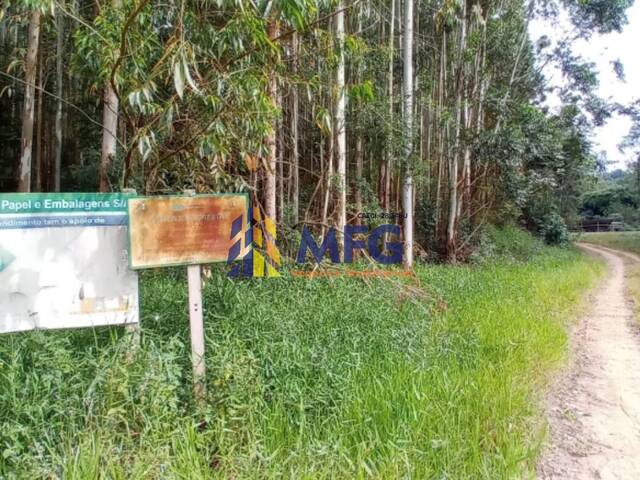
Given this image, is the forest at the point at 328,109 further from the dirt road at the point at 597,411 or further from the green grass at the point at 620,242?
the green grass at the point at 620,242

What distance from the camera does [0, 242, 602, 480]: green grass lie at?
1.85 meters

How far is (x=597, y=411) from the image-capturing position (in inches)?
119

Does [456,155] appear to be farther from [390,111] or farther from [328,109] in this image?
[328,109]

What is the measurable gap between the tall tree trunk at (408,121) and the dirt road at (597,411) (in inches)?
121

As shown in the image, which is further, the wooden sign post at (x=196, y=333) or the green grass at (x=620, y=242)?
the green grass at (x=620, y=242)

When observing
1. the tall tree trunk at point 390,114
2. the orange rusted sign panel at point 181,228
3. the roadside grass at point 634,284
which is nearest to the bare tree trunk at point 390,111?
the tall tree trunk at point 390,114

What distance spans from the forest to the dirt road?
2519 millimetres

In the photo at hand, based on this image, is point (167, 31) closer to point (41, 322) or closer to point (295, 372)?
point (41, 322)

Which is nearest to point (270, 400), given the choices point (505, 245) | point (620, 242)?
point (505, 245)

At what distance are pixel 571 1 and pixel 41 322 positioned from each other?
521 inches

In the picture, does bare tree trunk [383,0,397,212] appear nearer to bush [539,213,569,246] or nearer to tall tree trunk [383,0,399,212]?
tall tree trunk [383,0,399,212]

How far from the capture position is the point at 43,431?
1824mm

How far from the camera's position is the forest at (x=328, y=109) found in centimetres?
270

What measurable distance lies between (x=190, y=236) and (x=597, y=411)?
299 cm
